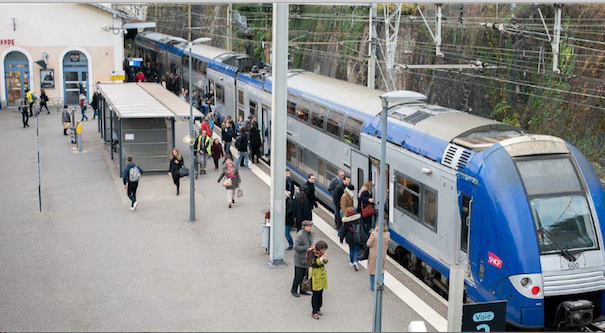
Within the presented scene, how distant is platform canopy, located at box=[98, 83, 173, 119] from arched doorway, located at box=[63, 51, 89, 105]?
8977mm

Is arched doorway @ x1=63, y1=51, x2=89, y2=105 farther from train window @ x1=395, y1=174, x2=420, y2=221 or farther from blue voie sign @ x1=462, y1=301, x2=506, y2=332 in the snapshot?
blue voie sign @ x1=462, y1=301, x2=506, y2=332

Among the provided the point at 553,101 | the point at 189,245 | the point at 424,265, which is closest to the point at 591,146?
the point at 553,101

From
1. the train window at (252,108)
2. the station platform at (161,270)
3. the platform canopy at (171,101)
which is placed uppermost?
the platform canopy at (171,101)

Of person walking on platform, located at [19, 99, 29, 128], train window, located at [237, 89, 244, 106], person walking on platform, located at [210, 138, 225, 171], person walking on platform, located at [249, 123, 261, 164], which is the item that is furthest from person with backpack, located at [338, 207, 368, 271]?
person walking on platform, located at [19, 99, 29, 128]

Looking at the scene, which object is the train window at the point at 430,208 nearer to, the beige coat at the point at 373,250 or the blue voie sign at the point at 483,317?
the beige coat at the point at 373,250

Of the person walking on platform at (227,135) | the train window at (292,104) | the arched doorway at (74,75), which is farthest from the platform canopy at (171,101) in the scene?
the arched doorway at (74,75)

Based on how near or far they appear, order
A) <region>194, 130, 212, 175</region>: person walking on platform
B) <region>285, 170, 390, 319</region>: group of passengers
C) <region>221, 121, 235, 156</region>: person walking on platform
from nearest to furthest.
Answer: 1. <region>285, 170, 390, 319</region>: group of passengers
2. <region>194, 130, 212, 175</region>: person walking on platform
3. <region>221, 121, 235, 156</region>: person walking on platform

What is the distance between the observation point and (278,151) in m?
15.9

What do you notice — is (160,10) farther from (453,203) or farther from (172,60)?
(453,203)

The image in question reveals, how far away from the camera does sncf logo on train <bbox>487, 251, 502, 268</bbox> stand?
12234 millimetres

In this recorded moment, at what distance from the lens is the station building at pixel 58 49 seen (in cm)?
3938

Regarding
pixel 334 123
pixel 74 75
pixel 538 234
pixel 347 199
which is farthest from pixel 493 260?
pixel 74 75

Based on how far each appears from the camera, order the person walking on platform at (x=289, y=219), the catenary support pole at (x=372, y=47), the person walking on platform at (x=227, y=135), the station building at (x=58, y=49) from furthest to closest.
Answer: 1. the station building at (x=58, y=49)
2. the person walking on platform at (x=227, y=135)
3. the catenary support pole at (x=372, y=47)
4. the person walking on platform at (x=289, y=219)

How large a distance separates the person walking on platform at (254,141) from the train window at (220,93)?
7.26 m
